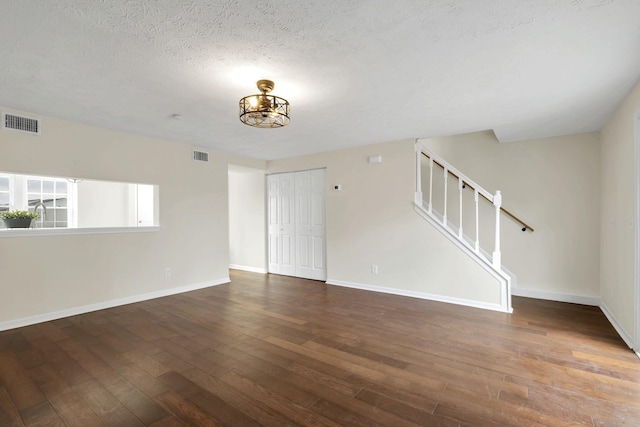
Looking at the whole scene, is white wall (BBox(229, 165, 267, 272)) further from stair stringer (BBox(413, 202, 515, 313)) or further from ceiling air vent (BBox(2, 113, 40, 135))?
stair stringer (BBox(413, 202, 515, 313))

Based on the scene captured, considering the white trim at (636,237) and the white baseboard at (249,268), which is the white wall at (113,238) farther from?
the white trim at (636,237)

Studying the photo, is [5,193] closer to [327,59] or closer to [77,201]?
[77,201]

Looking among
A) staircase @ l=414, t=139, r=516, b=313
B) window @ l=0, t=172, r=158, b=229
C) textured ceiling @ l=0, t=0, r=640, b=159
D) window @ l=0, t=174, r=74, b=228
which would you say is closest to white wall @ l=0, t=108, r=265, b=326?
window @ l=0, t=172, r=158, b=229

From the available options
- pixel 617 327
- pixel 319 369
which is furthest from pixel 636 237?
pixel 319 369

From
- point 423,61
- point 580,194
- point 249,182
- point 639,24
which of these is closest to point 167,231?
point 249,182

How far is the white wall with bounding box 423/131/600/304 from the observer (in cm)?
Result: 411

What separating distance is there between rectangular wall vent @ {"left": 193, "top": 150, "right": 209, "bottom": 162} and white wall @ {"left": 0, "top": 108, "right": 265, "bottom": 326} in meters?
0.10

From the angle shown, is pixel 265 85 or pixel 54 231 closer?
pixel 265 85

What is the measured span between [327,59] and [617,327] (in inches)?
162

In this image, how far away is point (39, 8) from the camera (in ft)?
5.37

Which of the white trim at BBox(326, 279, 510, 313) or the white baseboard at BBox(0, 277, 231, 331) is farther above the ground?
the white baseboard at BBox(0, 277, 231, 331)

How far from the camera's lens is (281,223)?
617 centimetres

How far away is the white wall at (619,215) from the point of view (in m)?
2.74

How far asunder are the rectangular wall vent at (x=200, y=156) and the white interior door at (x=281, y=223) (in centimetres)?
154
